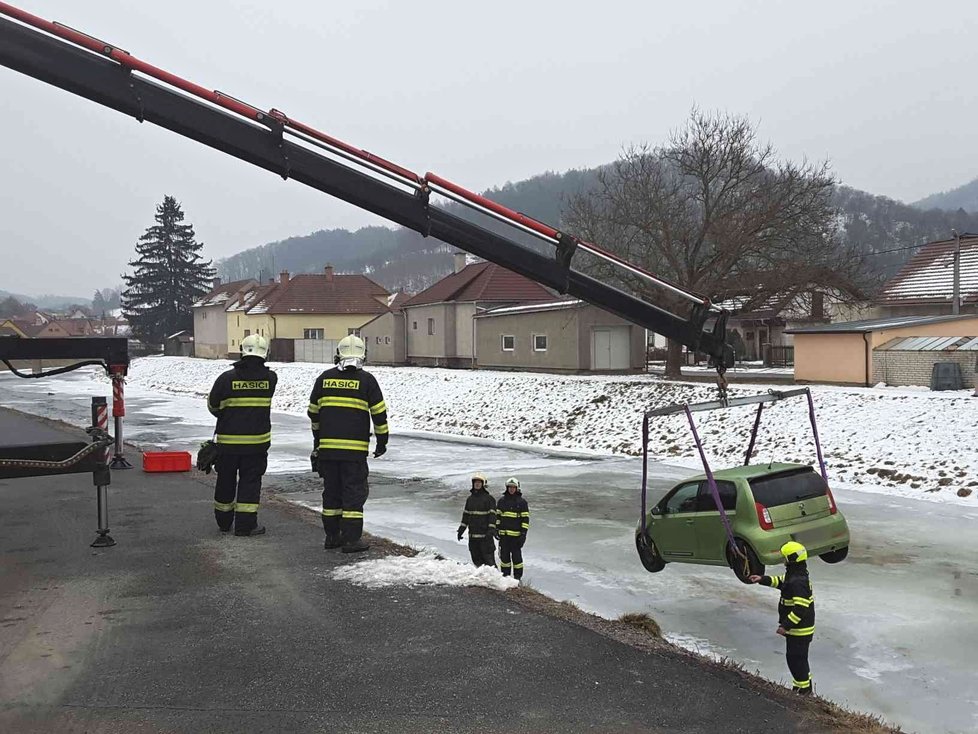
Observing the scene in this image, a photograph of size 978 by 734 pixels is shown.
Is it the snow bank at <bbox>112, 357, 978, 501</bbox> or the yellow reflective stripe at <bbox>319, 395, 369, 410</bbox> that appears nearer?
the yellow reflective stripe at <bbox>319, 395, 369, 410</bbox>

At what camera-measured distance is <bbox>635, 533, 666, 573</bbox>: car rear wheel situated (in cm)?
941

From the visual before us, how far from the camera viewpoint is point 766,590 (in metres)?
9.00

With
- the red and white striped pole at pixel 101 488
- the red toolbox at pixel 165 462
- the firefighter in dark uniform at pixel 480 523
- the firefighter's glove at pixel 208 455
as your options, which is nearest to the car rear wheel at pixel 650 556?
the firefighter in dark uniform at pixel 480 523

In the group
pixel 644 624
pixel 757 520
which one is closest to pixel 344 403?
pixel 644 624

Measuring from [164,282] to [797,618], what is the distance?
3646 inches

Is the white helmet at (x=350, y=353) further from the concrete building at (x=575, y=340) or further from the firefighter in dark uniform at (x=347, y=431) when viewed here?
the concrete building at (x=575, y=340)

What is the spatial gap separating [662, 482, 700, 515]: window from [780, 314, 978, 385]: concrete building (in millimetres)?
18468

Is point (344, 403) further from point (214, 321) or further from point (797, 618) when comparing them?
point (214, 321)

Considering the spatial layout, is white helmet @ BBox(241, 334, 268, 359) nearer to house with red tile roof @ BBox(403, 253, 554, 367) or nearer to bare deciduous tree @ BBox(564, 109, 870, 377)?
bare deciduous tree @ BBox(564, 109, 870, 377)

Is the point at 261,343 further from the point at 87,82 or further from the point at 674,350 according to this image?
the point at 674,350

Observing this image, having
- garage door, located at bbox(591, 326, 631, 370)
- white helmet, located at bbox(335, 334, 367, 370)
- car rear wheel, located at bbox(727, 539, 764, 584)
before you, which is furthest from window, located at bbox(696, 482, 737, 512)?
garage door, located at bbox(591, 326, 631, 370)

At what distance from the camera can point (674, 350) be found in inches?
1177

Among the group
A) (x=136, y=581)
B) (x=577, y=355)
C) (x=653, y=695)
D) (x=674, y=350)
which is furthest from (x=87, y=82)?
(x=577, y=355)

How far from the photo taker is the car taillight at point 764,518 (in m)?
8.08
